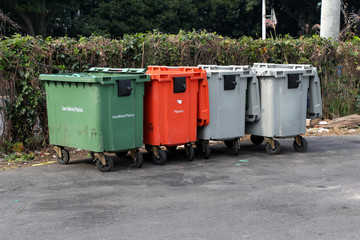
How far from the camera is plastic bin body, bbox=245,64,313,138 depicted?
329 inches

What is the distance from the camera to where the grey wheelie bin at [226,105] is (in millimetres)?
8109

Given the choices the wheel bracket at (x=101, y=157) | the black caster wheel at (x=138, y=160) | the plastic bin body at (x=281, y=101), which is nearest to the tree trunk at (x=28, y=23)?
the plastic bin body at (x=281, y=101)

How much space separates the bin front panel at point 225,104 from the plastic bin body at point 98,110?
122cm

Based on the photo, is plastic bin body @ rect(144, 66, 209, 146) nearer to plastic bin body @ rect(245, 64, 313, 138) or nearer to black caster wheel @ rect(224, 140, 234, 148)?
plastic bin body @ rect(245, 64, 313, 138)

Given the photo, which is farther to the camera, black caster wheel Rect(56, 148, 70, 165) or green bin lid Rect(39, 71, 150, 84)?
black caster wheel Rect(56, 148, 70, 165)

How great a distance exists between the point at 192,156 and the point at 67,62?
107 inches

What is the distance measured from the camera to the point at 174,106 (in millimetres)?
7699

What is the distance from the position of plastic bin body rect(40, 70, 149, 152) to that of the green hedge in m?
1.03

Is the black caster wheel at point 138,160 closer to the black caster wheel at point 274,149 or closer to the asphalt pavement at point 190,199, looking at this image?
the asphalt pavement at point 190,199

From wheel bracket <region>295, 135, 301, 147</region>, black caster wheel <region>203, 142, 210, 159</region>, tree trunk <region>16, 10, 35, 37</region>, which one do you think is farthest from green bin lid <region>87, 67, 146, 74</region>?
tree trunk <region>16, 10, 35, 37</region>

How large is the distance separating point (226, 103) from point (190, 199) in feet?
8.53

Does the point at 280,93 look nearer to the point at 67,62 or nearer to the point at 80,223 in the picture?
the point at 67,62

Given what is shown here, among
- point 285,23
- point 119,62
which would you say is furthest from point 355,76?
point 285,23

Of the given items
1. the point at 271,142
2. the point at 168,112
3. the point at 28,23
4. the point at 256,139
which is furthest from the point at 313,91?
the point at 28,23
